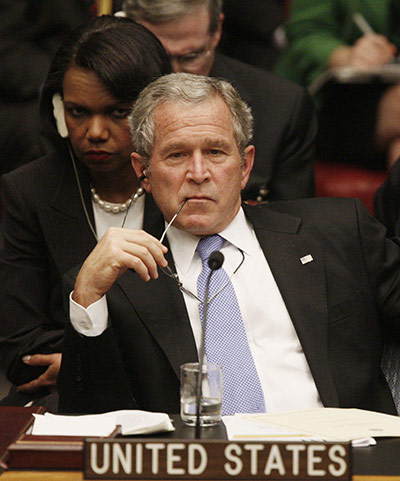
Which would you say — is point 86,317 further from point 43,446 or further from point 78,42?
point 78,42

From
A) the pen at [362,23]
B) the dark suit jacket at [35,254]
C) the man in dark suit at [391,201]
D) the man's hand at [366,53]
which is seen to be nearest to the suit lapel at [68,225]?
the dark suit jacket at [35,254]

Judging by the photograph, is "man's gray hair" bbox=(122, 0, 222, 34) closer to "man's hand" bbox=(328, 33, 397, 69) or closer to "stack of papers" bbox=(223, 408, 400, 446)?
"man's hand" bbox=(328, 33, 397, 69)

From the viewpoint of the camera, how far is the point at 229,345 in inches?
84.6

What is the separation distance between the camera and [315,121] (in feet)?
11.0

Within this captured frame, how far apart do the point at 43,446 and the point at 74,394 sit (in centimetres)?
62

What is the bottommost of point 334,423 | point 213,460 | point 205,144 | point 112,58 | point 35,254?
point 35,254

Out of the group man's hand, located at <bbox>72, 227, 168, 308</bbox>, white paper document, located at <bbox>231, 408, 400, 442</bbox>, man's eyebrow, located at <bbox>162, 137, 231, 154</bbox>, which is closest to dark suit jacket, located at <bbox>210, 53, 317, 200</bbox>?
man's eyebrow, located at <bbox>162, 137, 231, 154</bbox>

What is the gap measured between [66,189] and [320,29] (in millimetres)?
1710

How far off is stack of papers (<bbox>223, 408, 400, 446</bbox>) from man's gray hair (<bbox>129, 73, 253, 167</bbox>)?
80 cm

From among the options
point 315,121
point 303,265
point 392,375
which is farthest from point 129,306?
point 315,121

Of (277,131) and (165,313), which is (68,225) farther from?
(277,131)

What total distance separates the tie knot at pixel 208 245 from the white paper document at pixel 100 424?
0.61 m

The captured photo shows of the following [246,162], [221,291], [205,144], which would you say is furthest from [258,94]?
[221,291]

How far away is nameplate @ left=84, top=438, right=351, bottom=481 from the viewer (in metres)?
1.39
